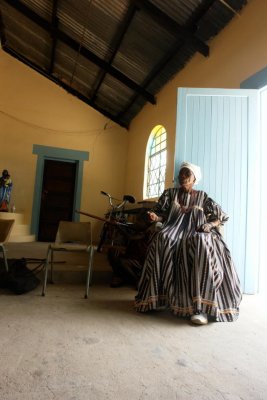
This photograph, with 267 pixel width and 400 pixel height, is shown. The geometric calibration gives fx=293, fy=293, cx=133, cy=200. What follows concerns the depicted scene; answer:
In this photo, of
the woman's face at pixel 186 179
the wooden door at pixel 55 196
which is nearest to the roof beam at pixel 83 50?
the wooden door at pixel 55 196

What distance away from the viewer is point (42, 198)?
6.31 m

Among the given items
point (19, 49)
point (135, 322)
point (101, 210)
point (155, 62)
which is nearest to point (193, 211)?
point (135, 322)

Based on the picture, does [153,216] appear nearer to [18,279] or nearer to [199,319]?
[199,319]

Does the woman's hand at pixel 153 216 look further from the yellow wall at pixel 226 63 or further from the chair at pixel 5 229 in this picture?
the yellow wall at pixel 226 63

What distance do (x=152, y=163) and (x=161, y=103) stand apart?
1067mm

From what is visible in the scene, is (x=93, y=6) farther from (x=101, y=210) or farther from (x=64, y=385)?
(x=64, y=385)

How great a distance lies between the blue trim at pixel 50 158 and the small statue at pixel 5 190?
0.62 m

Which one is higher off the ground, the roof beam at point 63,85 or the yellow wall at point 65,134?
the roof beam at point 63,85

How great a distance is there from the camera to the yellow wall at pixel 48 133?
608 centimetres

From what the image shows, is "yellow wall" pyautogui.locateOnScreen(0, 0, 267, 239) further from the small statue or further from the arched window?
the small statue

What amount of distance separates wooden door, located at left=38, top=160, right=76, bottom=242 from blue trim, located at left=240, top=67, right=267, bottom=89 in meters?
4.44

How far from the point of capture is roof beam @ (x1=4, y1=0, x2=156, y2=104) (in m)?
4.83

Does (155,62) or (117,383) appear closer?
(117,383)

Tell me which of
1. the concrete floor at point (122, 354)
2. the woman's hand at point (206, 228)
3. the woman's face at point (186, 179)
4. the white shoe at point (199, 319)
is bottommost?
the concrete floor at point (122, 354)
